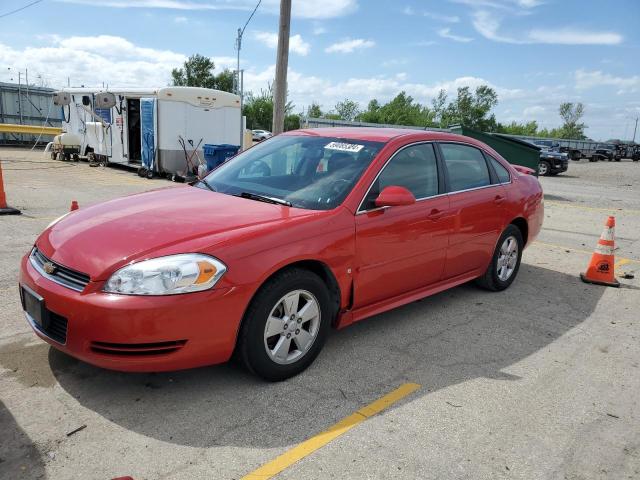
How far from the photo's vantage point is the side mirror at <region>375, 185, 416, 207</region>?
11.9 feet

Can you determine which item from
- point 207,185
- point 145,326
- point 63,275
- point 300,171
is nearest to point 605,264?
point 300,171

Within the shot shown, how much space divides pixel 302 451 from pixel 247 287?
3.04 feet

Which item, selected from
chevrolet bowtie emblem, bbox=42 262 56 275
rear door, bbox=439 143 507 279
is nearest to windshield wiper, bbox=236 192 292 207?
chevrolet bowtie emblem, bbox=42 262 56 275

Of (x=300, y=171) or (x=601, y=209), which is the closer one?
(x=300, y=171)

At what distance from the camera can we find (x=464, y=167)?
4848 mm

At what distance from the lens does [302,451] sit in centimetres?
262

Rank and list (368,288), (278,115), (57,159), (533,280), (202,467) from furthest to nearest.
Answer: (57,159) → (278,115) → (533,280) → (368,288) → (202,467)

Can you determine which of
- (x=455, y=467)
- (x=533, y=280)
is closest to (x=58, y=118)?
(x=533, y=280)

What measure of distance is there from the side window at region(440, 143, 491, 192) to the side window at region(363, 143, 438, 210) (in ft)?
0.73

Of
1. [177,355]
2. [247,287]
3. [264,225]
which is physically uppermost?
[264,225]

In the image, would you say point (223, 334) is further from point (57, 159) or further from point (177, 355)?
point (57, 159)

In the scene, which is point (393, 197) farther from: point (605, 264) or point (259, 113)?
point (259, 113)

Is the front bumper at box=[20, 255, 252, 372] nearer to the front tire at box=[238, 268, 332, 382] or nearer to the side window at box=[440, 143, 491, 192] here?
the front tire at box=[238, 268, 332, 382]

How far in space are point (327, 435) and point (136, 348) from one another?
44.4 inches
